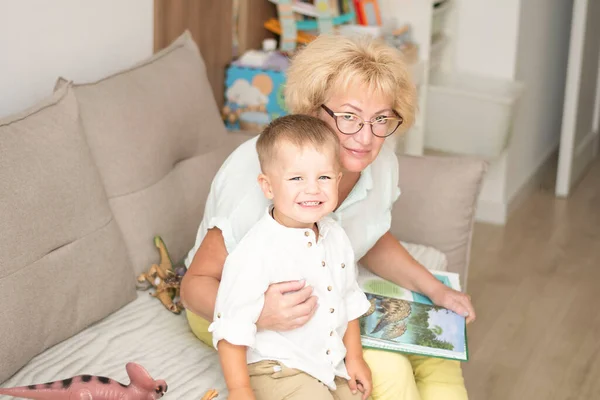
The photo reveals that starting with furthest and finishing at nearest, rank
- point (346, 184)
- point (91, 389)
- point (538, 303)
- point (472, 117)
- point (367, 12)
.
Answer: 1. point (472, 117)
2. point (367, 12)
3. point (538, 303)
4. point (346, 184)
5. point (91, 389)

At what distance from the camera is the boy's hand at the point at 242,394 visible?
4.86 feet

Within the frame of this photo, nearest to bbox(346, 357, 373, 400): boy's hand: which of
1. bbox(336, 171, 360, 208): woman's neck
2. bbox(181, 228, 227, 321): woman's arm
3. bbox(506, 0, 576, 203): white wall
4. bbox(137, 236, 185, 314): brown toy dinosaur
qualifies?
bbox(181, 228, 227, 321): woman's arm

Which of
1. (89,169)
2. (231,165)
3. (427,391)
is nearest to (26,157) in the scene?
(89,169)

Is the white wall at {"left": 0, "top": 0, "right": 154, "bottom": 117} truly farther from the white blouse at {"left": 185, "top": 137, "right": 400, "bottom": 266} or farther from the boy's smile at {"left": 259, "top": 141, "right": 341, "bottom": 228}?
the boy's smile at {"left": 259, "top": 141, "right": 341, "bottom": 228}

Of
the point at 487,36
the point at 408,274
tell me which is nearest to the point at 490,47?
the point at 487,36

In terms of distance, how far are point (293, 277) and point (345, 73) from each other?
42 cm

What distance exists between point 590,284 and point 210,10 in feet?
5.48

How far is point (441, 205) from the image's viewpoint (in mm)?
2336

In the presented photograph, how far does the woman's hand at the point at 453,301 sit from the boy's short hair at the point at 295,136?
50 centimetres

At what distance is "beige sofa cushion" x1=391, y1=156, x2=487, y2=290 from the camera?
2.34 m

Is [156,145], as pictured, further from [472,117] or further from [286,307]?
[472,117]

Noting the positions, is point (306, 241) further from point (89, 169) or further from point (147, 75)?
point (147, 75)

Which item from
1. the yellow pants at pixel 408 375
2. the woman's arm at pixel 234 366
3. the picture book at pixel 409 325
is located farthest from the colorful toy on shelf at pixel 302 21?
the woman's arm at pixel 234 366

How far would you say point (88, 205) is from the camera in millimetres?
1844
